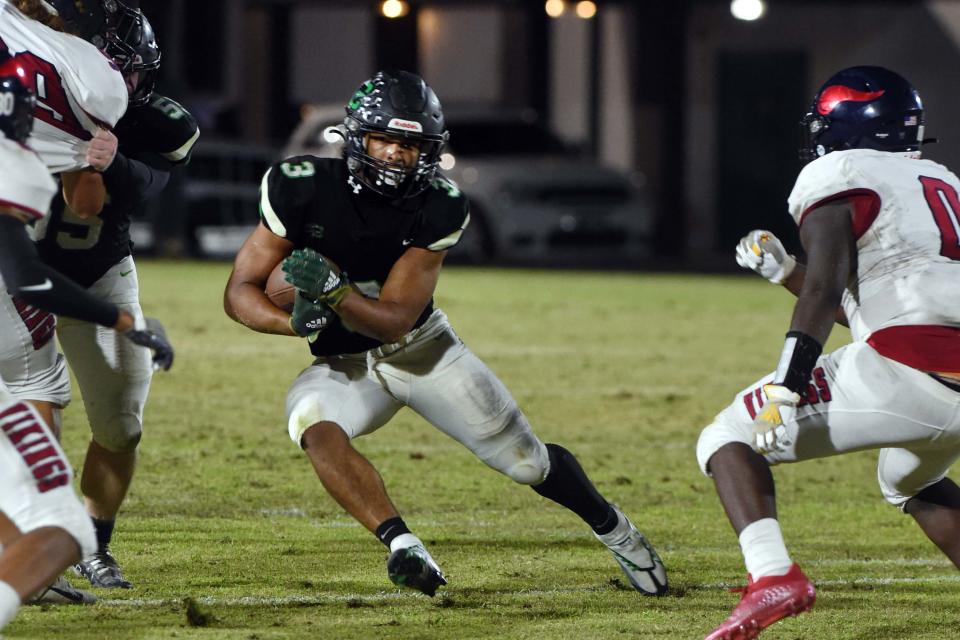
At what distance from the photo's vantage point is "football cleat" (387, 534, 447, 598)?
482 cm

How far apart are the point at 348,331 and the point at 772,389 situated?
1490 mm

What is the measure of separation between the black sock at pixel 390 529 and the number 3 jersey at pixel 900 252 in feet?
4.75

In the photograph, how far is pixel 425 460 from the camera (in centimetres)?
791

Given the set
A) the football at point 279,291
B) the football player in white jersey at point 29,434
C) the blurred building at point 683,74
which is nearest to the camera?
the football player in white jersey at point 29,434

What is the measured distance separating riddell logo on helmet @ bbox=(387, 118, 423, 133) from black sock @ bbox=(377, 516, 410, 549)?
1.22 meters

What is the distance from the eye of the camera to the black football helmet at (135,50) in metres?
5.34

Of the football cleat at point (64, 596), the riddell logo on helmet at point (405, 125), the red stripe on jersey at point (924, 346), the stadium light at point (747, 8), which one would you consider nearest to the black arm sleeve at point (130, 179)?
the riddell logo on helmet at point (405, 125)

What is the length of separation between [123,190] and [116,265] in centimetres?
28

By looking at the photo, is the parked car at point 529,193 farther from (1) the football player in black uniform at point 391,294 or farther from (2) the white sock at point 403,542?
(2) the white sock at point 403,542

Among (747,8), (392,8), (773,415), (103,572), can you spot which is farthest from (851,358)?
(747,8)

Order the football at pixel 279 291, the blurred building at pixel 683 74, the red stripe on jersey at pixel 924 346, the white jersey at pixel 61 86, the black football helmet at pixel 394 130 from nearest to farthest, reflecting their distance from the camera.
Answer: the red stripe on jersey at pixel 924 346 → the white jersey at pixel 61 86 → the black football helmet at pixel 394 130 → the football at pixel 279 291 → the blurred building at pixel 683 74

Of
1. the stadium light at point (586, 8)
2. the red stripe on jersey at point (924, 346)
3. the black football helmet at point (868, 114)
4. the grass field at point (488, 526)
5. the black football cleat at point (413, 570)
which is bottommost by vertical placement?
the stadium light at point (586, 8)

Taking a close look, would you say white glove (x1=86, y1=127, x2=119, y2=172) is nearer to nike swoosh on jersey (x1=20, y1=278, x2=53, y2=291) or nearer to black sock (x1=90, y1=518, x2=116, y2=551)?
nike swoosh on jersey (x1=20, y1=278, x2=53, y2=291)

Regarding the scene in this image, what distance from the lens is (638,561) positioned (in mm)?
5410
